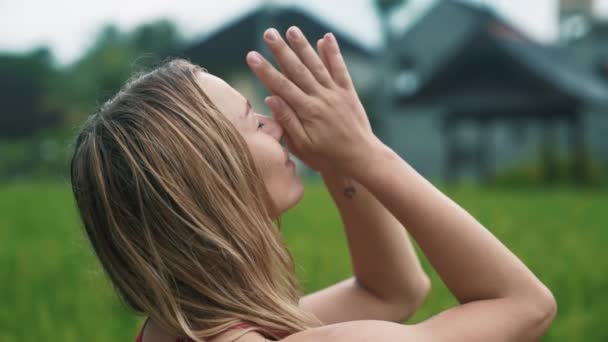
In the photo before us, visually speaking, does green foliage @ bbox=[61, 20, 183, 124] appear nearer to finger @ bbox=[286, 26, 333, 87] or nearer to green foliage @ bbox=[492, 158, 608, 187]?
green foliage @ bbox=[492, 158, 608, 187]

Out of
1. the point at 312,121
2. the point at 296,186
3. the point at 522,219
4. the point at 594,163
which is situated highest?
the point at 312,121

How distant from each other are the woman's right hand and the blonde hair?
11cm

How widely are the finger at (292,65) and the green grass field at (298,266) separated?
546 millimetres

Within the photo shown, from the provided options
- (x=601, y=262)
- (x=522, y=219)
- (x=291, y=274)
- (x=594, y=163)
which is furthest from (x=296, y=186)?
(x=594, y=163)

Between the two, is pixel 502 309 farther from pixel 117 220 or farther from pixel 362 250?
pixel 117 220

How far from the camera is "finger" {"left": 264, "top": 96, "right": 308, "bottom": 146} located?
1350mm

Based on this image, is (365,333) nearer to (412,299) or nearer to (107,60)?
(412,299)

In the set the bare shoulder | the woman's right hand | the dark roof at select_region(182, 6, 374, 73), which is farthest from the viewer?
the dark roof at select_region(182, 6, 374, 73)

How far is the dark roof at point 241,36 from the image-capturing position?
84.4ft

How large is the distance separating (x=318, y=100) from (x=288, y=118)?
0.08 meters

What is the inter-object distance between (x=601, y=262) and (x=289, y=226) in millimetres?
3305

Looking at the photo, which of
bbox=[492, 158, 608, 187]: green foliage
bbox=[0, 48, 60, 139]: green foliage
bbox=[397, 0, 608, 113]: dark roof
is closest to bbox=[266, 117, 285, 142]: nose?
bbox=[492, 158, 608, 187]: green foliage

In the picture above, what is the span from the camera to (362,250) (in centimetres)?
163

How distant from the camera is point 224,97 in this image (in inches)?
55.6
